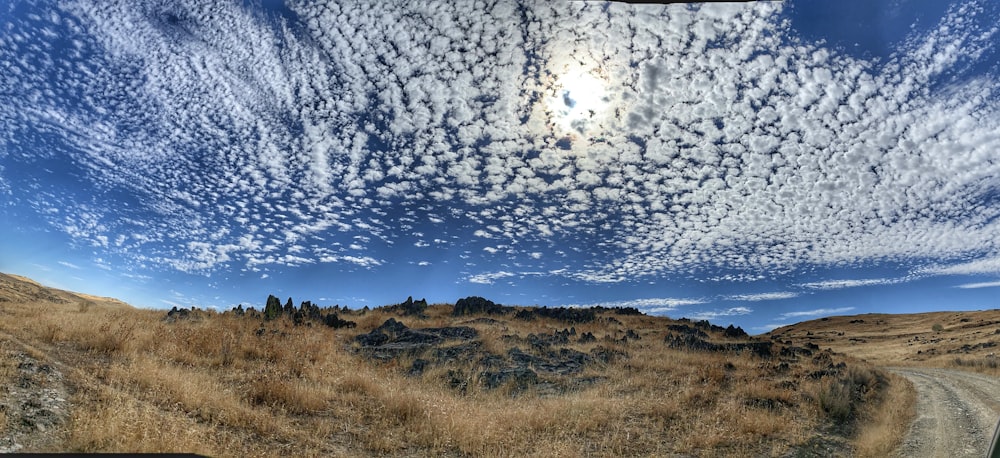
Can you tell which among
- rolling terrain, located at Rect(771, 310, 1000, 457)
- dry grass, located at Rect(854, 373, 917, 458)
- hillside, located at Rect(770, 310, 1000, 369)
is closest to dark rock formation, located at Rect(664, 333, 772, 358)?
rolling terrain, located at Rect(771, 310, 1000, 457)

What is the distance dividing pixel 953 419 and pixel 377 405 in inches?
556

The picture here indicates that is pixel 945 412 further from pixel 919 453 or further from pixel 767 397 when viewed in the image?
pixel 919 453

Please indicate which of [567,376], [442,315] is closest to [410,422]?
[567,376]

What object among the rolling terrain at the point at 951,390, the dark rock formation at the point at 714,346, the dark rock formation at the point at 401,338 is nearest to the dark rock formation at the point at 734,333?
the dark rock formation at the point at 714,346

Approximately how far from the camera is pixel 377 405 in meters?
9.99

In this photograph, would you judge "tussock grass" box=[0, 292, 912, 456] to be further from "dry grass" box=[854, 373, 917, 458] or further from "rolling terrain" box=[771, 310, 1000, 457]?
"rolling terrain" box=[771, 310, 1000, 457]

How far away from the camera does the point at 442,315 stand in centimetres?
3023

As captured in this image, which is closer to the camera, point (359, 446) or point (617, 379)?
point (359, 446)

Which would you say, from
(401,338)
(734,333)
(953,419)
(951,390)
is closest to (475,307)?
(401,338)

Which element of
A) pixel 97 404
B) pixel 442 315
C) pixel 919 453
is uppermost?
pixel 442 315

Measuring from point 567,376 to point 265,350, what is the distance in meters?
9.55

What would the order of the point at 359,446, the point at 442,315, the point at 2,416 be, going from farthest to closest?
the point at 442,315 < the point at 359,446 < the point at 2,416

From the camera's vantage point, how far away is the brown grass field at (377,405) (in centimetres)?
703

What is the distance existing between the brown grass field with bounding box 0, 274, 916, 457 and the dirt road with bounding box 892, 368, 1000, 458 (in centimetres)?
44
